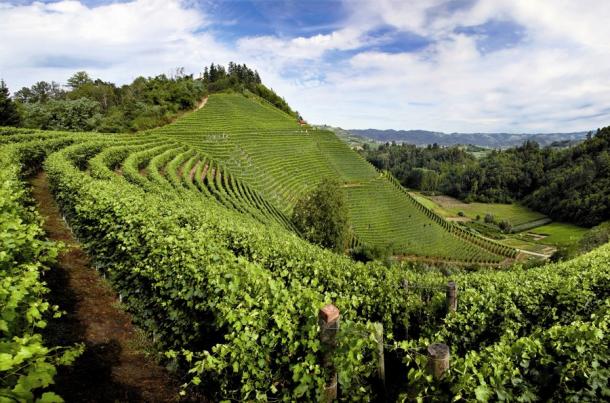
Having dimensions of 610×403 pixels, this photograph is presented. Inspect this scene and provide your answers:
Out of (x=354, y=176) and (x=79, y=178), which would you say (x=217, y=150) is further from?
(x=79, y=178)

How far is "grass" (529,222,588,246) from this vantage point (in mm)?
98956

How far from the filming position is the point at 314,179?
62.0 metres

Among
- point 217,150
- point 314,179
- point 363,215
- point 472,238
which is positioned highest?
point 217,150

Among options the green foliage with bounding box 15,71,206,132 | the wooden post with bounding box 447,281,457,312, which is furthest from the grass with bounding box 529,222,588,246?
the wooden post with bounding box 447,281,457,312

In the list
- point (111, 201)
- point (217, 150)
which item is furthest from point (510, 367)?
point (217, 150)

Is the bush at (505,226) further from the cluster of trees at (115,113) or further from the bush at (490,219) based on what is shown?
the cluster of trees at (115,113)

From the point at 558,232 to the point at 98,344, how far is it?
426 feet

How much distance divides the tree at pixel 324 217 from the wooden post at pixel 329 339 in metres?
34.8

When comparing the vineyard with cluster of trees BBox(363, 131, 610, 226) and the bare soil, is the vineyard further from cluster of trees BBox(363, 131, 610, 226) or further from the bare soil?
the bare soil

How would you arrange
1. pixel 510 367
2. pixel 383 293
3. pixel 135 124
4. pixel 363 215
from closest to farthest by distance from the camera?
pixel 510 367 → pixel 383 293 → pixel 135 124 → pixel 363 215

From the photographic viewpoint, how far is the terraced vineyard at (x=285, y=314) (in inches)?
169

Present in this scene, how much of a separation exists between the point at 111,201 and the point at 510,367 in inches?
427

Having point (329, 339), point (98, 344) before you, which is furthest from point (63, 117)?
point (329, 339)

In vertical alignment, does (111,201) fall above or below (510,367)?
above
